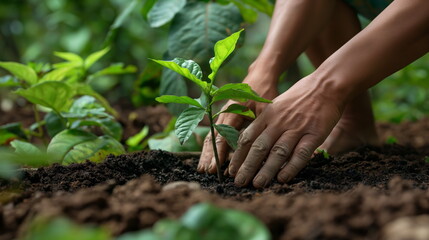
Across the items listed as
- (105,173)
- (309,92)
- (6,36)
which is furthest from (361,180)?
(6,36)

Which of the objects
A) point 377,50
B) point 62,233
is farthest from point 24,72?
point 62,233

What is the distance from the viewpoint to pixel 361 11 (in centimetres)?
240

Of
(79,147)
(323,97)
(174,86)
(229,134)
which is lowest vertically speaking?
(79,147)

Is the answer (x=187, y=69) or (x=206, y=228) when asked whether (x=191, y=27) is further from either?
(x=206, y=228)

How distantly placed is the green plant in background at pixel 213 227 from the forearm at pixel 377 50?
32.5 inches

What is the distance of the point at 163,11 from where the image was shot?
2.35 metres

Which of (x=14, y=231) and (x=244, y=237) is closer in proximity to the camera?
(x=244, y=237)

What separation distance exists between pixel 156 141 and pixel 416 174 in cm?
109

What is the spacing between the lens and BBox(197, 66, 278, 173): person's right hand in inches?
67.6

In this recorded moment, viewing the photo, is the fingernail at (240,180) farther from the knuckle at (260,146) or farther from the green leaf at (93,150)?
the green leaf at (93,150)

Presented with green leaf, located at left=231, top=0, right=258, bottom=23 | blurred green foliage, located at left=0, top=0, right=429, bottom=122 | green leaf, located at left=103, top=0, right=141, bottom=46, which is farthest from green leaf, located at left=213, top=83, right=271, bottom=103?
blurred green foliage, located at left=0, top=0, right=429, bottom=122

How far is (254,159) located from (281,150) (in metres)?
0.09

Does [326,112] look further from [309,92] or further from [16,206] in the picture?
[16,206]

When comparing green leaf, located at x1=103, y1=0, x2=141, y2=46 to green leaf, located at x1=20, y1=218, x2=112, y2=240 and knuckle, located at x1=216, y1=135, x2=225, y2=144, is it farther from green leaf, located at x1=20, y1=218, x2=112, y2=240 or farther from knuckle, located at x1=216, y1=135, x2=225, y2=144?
green leaf, located at x1=20, y1=218, x2=112, y2=240
